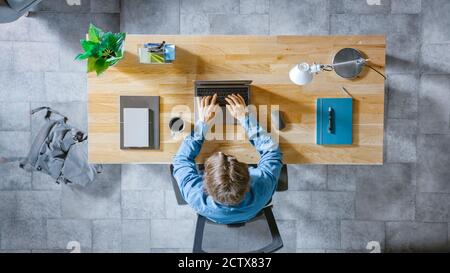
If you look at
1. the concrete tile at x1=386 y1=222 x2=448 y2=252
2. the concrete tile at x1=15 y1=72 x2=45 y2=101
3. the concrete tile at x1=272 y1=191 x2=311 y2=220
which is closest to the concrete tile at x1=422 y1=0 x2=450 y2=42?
the concrete tile at x1=386 y1=222 x2=448 y2=252

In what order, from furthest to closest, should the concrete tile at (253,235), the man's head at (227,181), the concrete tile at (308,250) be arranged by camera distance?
1. the concrete tile at (308,250)
2. the concrete tile at (253,235)
3. the man's head at (227,181)

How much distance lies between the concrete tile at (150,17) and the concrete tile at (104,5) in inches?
2.0

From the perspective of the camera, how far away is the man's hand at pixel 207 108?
6.91 feet

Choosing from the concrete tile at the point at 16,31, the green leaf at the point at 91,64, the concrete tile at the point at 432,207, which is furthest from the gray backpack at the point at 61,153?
the concrete tile at the point at 432,207

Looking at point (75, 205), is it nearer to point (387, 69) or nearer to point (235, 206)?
point (235, 206)

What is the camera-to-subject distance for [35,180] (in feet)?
9.49

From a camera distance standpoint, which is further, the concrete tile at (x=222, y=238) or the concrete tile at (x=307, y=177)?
the concrete tile at (x=307, y=177)

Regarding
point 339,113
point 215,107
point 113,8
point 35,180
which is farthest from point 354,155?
point 35,180

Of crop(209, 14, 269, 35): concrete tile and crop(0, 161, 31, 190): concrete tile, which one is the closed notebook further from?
crop(0, 161, 31, 190): concrete tile

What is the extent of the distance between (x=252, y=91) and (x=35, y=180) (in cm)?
182

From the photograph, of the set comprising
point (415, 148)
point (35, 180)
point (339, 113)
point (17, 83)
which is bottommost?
point (35, 180)


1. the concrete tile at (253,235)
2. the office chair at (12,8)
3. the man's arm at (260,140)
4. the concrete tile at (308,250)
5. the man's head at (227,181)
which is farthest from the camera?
the concrete tile at (308,250)

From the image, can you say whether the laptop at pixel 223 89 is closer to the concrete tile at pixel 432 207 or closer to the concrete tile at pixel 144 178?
the concrete tile at pixel 144 178

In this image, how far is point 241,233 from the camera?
8.15ft
